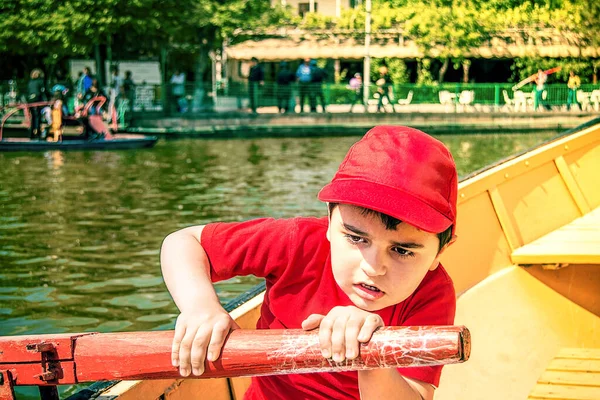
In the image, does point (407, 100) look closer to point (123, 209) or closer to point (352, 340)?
point (123, 209)

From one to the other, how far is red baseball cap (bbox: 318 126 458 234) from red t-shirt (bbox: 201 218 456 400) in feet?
0.82

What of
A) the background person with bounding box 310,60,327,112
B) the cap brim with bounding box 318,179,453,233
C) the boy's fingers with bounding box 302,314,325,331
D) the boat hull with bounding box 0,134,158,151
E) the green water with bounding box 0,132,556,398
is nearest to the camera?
the boy's fingers with bounding box 302,314,325,331

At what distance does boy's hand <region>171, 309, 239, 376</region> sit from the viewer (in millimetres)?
1500

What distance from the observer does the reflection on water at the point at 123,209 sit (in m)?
6.99

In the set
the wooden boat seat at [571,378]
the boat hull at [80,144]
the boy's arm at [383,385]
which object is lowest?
the boat hull at [80,144]

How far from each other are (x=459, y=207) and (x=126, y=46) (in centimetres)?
2514

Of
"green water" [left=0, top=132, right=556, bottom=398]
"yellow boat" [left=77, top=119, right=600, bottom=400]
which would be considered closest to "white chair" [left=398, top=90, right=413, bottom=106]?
"green water" [left=0, top=132, right=556, bottom=398]

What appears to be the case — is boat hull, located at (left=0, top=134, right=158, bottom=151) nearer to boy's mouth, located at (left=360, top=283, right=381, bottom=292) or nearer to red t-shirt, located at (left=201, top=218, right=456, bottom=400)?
red t-shirt, located at (left=201, top=218, right=456, bottom=400)

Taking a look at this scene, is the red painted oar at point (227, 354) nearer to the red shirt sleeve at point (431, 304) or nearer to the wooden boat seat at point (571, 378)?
the red shirt sleeve at point (431, 304)

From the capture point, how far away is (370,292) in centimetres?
171

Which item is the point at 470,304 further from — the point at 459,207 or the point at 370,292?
the point at 370,292

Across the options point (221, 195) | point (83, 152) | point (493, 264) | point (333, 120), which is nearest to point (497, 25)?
point (333, 120)

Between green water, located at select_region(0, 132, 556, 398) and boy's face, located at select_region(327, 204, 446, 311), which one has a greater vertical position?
boy's face, located at select_region(327, 204, 446, 311)

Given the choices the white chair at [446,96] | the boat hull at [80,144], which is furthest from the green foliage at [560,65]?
the boat hull at [80,144]
